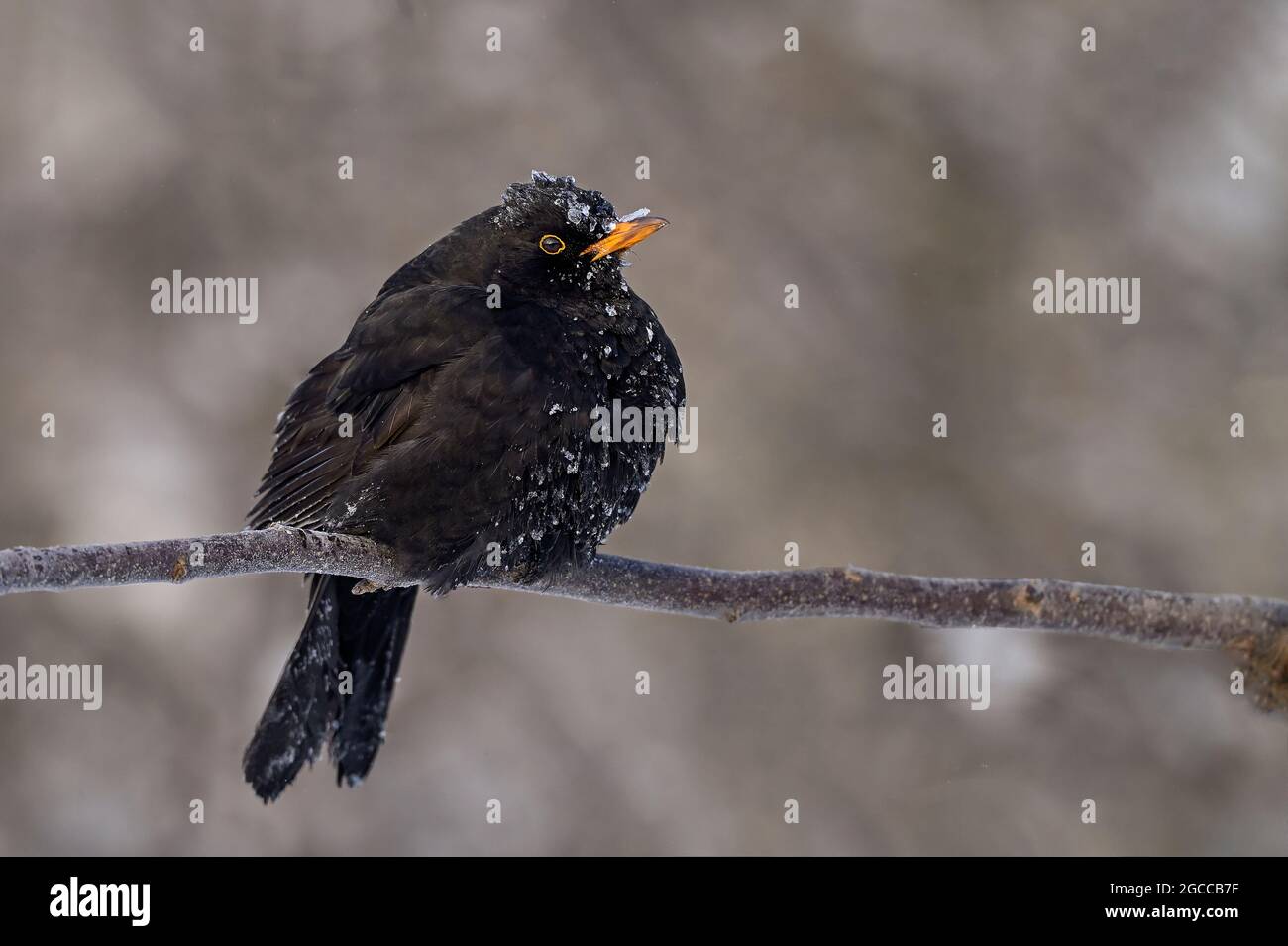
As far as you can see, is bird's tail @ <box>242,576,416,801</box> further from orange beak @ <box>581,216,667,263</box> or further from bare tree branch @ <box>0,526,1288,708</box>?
orange beak @ <box>581,216,667,263</box>

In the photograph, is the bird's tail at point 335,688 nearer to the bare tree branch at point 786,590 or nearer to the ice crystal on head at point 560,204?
the bare tree branch at point 786,590

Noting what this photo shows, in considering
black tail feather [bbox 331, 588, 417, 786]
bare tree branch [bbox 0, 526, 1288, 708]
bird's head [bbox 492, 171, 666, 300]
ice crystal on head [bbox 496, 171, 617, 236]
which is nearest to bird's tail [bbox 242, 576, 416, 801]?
black tail feather [bbox 331, 588, 417, 786]

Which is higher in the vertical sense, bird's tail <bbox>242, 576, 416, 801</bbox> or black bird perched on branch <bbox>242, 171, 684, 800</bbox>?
black bird perched on branch <bbox>242, 171, 684, 800</bbox>

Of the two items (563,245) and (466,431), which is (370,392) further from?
(563,245)

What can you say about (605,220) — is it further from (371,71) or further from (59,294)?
(59,294)

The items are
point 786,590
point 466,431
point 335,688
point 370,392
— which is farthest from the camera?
point 335,688

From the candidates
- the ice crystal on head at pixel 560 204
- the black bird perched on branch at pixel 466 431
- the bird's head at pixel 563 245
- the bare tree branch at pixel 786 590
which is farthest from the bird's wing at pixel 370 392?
the bare tree branch at pixel 786 590

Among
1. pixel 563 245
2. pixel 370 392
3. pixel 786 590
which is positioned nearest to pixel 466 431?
pixel 370 392

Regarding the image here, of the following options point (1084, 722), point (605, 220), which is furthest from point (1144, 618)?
point (1084, 722)
